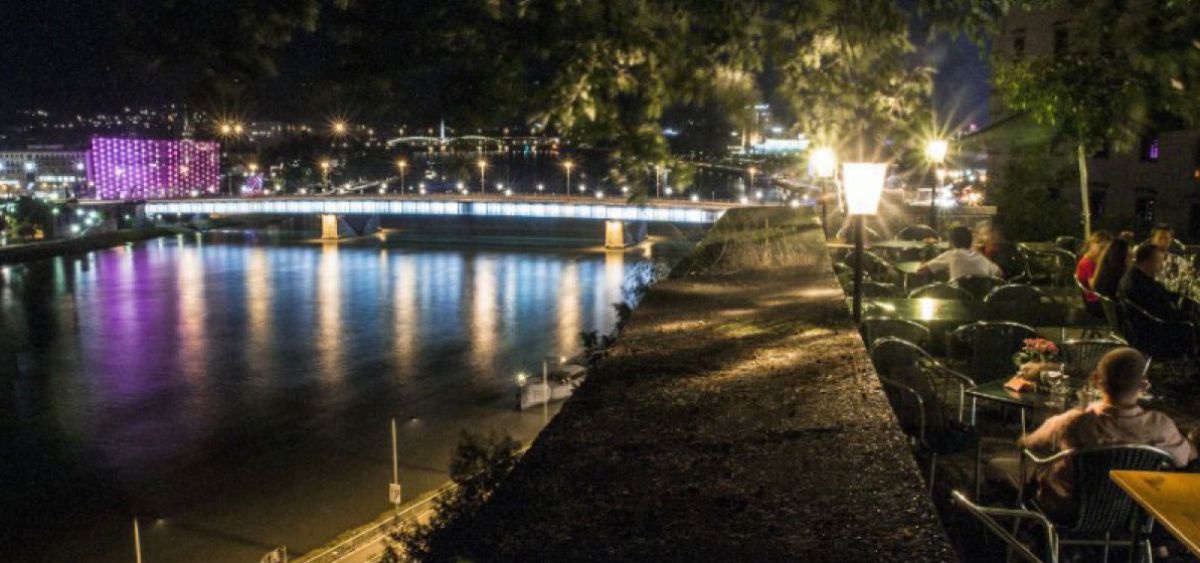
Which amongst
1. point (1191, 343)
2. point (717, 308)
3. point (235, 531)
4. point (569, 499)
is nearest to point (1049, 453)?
point (717, 308)

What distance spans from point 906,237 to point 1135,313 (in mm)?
8389

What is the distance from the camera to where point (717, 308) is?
4.60 m

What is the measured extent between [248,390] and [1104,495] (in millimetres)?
28390

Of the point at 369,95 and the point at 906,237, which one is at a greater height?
the point at 369,95

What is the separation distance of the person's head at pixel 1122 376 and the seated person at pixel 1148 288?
3.30 meters

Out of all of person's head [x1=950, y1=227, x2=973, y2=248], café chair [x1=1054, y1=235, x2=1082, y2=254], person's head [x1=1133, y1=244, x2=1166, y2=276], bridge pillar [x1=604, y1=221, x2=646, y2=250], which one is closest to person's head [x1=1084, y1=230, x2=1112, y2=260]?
person's head [x1=1133, y1=244, x2=1166, y2=276]

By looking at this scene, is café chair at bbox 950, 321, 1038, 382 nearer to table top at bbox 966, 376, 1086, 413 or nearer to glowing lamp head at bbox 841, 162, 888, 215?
glowing lamp head at bbox 841, 162, 888, 215

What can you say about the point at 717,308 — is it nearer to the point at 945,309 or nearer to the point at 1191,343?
the point at 945,309

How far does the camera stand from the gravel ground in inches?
71.1

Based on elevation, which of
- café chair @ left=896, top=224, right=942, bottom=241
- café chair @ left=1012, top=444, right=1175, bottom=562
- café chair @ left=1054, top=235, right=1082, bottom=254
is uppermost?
café chair @ left=896, top=224, right=942, bottom=241

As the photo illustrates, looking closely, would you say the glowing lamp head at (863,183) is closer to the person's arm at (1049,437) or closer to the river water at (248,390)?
the person's arm at (1049,437)

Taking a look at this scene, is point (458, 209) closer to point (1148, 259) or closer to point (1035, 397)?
point (1148, 259)

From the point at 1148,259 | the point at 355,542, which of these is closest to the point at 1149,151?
the point at 1148,259

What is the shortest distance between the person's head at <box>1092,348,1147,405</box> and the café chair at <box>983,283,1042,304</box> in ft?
13.2
